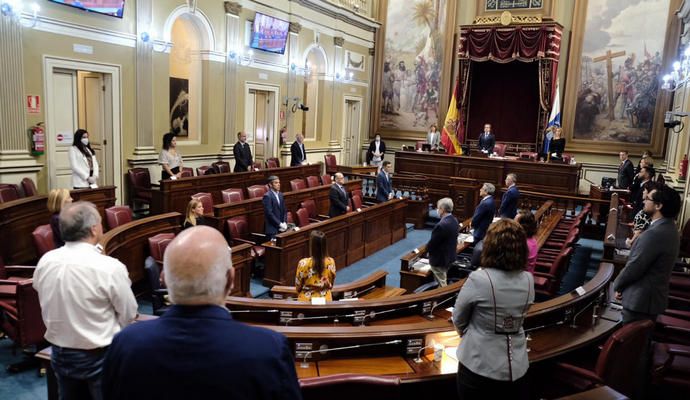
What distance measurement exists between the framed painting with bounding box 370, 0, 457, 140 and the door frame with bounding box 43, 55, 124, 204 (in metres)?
9.93

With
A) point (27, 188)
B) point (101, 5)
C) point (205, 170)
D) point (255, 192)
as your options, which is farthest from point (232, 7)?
point (27, 188)

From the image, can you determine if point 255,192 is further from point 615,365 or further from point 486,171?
point 615,365

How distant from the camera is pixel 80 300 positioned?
2402 mm

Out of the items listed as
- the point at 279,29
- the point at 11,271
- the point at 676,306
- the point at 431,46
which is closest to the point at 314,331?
the point at 11,271

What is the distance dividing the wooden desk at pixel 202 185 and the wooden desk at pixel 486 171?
3.40 meters

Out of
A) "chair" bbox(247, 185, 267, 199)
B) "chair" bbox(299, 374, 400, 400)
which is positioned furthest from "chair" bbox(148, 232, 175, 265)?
"chair" bbox(299, 374, 400, 400)

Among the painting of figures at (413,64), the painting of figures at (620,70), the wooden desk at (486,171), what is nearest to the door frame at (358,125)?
the painting of figures at (413,64)

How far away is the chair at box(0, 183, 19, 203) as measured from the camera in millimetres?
6547

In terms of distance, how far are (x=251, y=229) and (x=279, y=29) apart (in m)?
6.85

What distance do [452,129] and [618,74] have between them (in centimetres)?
473

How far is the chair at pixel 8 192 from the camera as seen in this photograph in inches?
258

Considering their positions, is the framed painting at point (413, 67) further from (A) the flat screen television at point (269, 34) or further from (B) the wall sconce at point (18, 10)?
(B) the wall sconce at point (18, 10)

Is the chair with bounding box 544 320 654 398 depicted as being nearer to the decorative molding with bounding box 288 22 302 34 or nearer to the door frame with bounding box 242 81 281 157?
the door frame with bounding box 242 81 281 157

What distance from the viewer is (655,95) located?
44.9 feet
